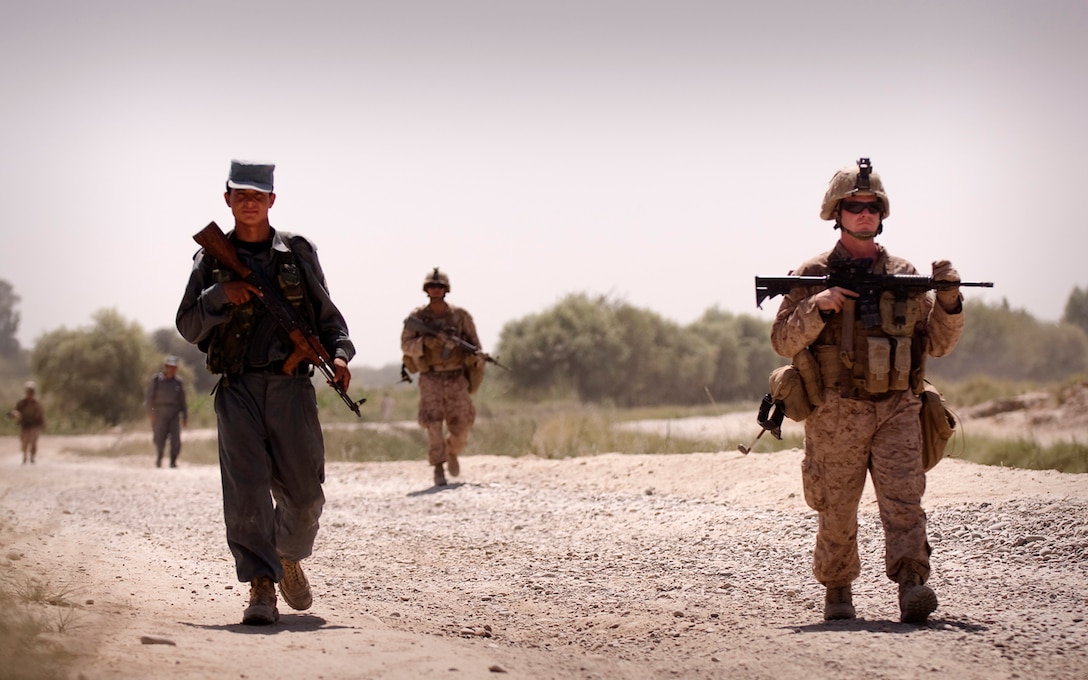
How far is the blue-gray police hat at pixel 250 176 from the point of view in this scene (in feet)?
19.2

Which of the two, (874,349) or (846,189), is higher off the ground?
(846,189)

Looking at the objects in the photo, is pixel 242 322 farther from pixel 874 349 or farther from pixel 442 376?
pixel 442 376

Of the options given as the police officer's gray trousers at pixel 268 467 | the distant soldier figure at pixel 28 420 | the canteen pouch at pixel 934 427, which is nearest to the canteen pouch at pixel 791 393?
the canteen pouch at pixel 934 427

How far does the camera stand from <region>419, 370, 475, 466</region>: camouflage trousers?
13.6 m

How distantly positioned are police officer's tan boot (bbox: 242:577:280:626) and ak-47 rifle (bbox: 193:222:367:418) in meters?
0.94

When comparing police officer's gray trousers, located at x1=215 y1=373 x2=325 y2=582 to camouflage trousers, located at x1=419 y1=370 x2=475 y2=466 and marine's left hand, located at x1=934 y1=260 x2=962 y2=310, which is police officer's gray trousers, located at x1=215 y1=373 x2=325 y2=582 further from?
camouflage trousers, located at x1=419 y1=370 x2=475 y2=466

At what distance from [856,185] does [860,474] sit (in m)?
1.49

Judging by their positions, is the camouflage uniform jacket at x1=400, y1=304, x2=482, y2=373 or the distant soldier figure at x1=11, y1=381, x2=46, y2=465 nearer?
the camouflage uniform jacket at x1=400, y1=304, x2=482, y2=373

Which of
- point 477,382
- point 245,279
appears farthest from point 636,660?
point 477,382

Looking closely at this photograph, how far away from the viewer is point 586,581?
297 inches

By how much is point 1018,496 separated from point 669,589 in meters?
3.23

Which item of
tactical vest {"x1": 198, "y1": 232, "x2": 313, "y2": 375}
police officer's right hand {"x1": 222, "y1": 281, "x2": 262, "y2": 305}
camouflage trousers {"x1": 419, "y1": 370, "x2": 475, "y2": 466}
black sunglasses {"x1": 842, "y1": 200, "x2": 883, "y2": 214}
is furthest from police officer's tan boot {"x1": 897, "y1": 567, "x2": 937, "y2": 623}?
camouflage trousers {"x1": 419, "y1": 370, "x2": 475, "y2": 466}

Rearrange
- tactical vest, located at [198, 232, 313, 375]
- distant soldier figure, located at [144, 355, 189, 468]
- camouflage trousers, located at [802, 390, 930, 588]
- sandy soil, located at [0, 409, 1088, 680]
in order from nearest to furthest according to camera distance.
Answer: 1. sandy soil, located at [0, 409, 1088, 680]
2. tactical vest, located at [198, 232, 313, 375]
3. camouflage trousers, located at [802, 390, 930, 588]
4. distant soldier figure, located at [144, 355, 189, 468]

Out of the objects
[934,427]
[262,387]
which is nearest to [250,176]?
[262,387]
